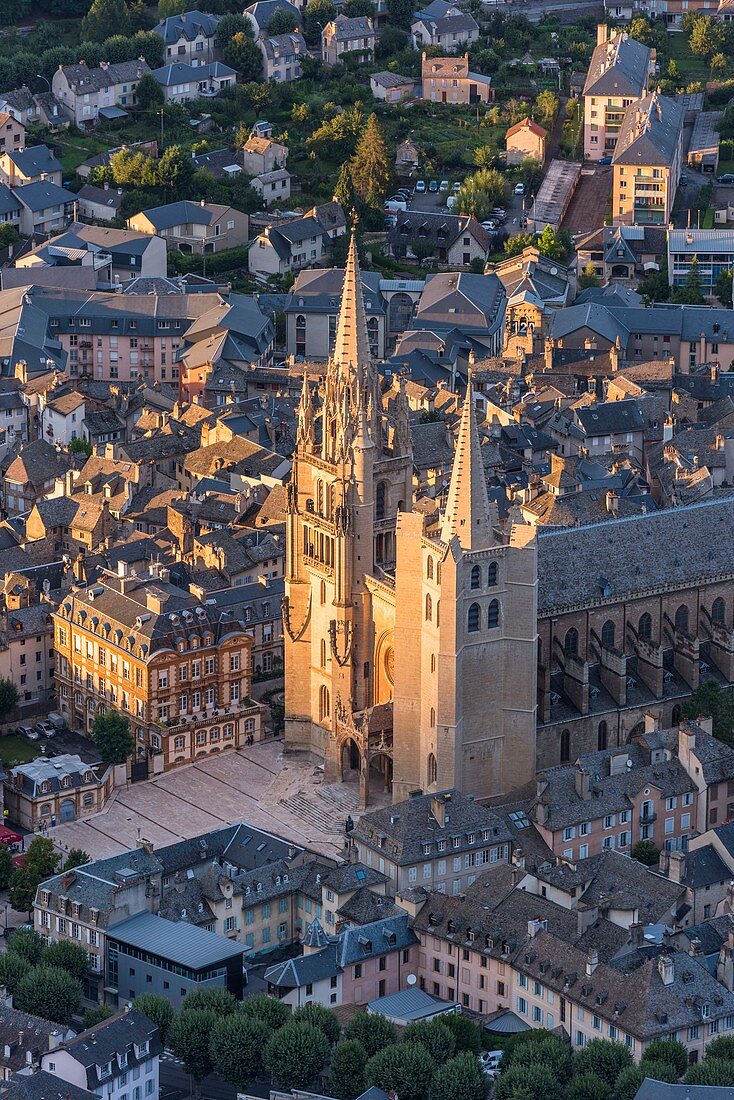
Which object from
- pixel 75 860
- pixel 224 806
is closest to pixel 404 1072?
pixel 75 860

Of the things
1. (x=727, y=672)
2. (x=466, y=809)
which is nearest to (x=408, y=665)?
(x=466, y=809)

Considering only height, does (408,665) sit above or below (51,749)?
above

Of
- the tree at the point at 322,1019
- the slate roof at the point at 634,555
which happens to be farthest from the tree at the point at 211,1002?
the slate roof at the point at 634,555

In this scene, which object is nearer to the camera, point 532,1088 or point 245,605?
point 532,1088

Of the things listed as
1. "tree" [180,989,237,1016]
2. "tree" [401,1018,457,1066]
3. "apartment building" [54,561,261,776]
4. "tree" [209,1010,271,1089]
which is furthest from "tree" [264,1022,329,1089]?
"apartment building" [54,561,261,776]

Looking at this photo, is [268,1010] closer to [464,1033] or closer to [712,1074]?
[464,1033]

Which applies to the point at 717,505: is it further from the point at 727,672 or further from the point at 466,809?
the point at 466,809
